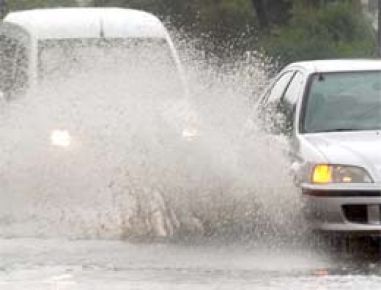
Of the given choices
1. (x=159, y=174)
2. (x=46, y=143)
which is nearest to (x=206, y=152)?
(x=159, y=174)

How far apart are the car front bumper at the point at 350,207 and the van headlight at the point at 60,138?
3643mm

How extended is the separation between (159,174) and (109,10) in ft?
12.9

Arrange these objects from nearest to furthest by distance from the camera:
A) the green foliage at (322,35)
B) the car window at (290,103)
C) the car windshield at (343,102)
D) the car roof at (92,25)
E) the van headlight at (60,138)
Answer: the car windshield at (343,102) < the car window at (290,103) < the van headlight at (60,138) < the car roof at (92,25) < the green foliage at (322,35)

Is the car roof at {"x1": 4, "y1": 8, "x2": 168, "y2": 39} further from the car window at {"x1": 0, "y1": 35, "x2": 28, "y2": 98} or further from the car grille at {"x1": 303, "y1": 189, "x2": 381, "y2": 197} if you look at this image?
the car grille at {"x1": 303, "y1": 189, "x2": 381, "y2": 197}

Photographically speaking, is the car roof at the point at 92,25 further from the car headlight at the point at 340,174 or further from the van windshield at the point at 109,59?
the car headlight at the point at 340,174

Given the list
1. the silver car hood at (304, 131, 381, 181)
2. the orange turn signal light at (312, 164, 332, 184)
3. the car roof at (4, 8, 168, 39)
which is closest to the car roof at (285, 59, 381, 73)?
the silver car hood at (304, 131, 381, 181)

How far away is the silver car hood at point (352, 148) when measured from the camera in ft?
30.7

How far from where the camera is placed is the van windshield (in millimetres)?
12922

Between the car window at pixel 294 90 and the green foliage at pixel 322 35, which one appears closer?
the car window at pixel 294 90

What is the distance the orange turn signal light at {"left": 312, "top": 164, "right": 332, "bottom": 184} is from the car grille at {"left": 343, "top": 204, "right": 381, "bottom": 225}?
0.25 m

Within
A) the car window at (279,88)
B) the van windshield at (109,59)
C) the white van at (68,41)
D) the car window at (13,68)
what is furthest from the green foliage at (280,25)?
the car window at (279,88)

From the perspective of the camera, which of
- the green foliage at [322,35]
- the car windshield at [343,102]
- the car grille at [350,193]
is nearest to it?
the car grille at [350,193]

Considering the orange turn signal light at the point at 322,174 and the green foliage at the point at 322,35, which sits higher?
the orange turn signal light at the point at 322,174

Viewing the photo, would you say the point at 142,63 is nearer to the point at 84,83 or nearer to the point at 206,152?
the point at 84,83
